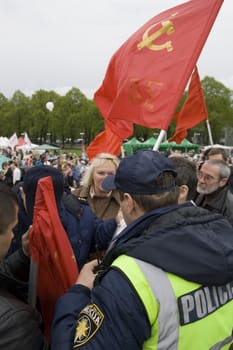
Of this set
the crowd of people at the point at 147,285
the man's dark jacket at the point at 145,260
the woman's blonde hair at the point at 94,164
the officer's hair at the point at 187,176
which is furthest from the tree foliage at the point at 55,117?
the man's dark jacket at the point at 145,260

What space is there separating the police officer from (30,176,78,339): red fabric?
1.08 feet

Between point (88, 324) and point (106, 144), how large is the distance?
13.6 ft

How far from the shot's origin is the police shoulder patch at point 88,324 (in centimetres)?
145

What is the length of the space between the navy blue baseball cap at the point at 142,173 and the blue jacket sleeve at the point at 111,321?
1.45ft

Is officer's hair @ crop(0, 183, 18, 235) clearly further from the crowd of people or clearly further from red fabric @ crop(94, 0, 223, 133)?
red fabric @ crop(94, 0, 223, 133)

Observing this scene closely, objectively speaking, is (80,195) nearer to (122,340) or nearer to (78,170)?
(122,340)

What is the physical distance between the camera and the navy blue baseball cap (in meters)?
1.78

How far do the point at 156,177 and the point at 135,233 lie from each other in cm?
29

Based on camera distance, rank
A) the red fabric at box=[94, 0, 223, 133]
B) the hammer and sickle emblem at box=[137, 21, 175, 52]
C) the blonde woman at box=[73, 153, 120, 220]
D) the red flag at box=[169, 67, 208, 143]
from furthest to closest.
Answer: the red flag at box=[169, 67, 208, 143]
the hammer and sickle emblem at box=[137, 21, 175, 52]
the red fabric at box=[94, 0, 223, 133]
the blonde woman at box=[73, 153, 120, 220]

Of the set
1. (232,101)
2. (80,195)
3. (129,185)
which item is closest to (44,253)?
(129,185)

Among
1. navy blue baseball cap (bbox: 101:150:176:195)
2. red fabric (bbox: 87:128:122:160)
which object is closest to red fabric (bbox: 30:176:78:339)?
navy blue baseball cap (bbox: 101:150:176:195)

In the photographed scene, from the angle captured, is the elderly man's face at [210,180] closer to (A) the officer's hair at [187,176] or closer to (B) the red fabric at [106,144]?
(A) the officer's hair at [187,176]

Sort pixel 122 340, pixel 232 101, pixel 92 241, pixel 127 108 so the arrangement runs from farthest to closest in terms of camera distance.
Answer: pixel 232 101 < pixel 127 108 < pixel 92 241 < pixel 122 340

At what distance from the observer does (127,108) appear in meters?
4.55
